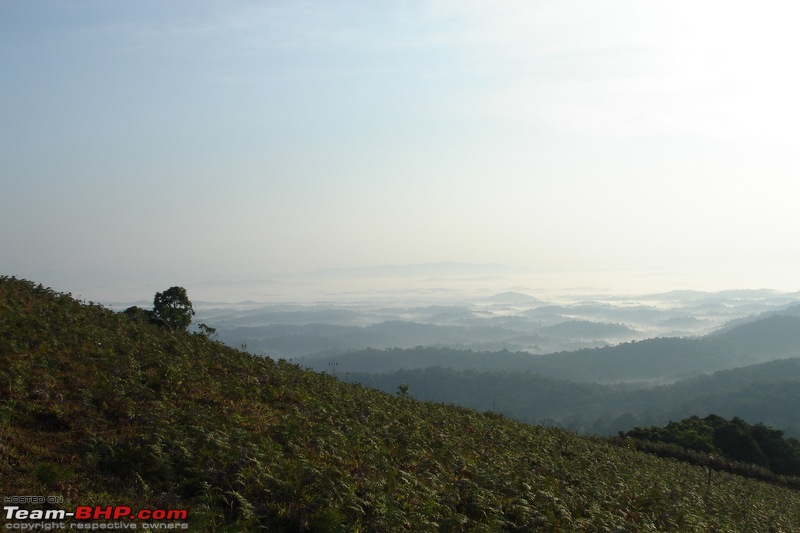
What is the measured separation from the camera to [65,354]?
16719 mm

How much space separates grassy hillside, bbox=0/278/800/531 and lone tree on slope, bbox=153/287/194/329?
17743mm

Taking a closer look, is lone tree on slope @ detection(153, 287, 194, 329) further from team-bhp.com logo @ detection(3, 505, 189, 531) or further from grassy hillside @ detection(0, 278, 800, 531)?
team-bhp.com logo @ detection(3, 505, 189, 531)

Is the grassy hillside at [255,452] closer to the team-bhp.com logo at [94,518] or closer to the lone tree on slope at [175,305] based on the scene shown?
the team-bhp.com logo at [94,518]

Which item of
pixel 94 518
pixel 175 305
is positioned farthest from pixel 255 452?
pixel 175 305

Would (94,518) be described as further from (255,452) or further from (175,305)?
(175,305)

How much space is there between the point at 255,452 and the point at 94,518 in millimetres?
3709

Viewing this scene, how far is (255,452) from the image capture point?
13.0 meters

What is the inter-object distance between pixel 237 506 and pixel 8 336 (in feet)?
30.6

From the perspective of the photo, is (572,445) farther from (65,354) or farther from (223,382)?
(65,354)

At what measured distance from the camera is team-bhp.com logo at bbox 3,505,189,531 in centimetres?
916

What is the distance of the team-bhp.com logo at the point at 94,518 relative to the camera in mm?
9156

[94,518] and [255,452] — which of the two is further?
[255,452]

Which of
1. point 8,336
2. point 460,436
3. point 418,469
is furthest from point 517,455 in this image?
point 8,336

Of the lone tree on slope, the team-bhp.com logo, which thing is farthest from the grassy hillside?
the lone tree on slope
